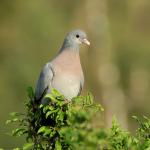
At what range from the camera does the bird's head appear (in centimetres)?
1132

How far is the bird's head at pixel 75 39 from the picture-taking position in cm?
1132

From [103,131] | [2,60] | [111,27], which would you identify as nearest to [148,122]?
[103,131]

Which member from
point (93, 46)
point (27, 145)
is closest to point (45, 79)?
point (27, 145)

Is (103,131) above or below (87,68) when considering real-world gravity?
below

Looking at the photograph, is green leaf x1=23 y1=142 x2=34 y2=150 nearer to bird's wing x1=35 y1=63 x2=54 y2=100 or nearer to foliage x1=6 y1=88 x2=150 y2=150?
foliage x1=6 y1=88 x2=150 y2=150

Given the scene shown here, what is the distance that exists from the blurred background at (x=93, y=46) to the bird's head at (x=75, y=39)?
2266 centimetres

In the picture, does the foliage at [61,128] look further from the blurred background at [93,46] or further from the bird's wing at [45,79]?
the blurred background at [93,46]

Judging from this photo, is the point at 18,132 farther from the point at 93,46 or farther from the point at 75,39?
the point at 93,46

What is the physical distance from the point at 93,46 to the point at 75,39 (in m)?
26.5

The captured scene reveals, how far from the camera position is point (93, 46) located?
124 ft

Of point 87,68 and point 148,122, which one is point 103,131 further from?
point 87,68

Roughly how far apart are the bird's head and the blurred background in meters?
22.7

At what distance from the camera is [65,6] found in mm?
41688

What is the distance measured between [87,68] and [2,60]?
357 cm
